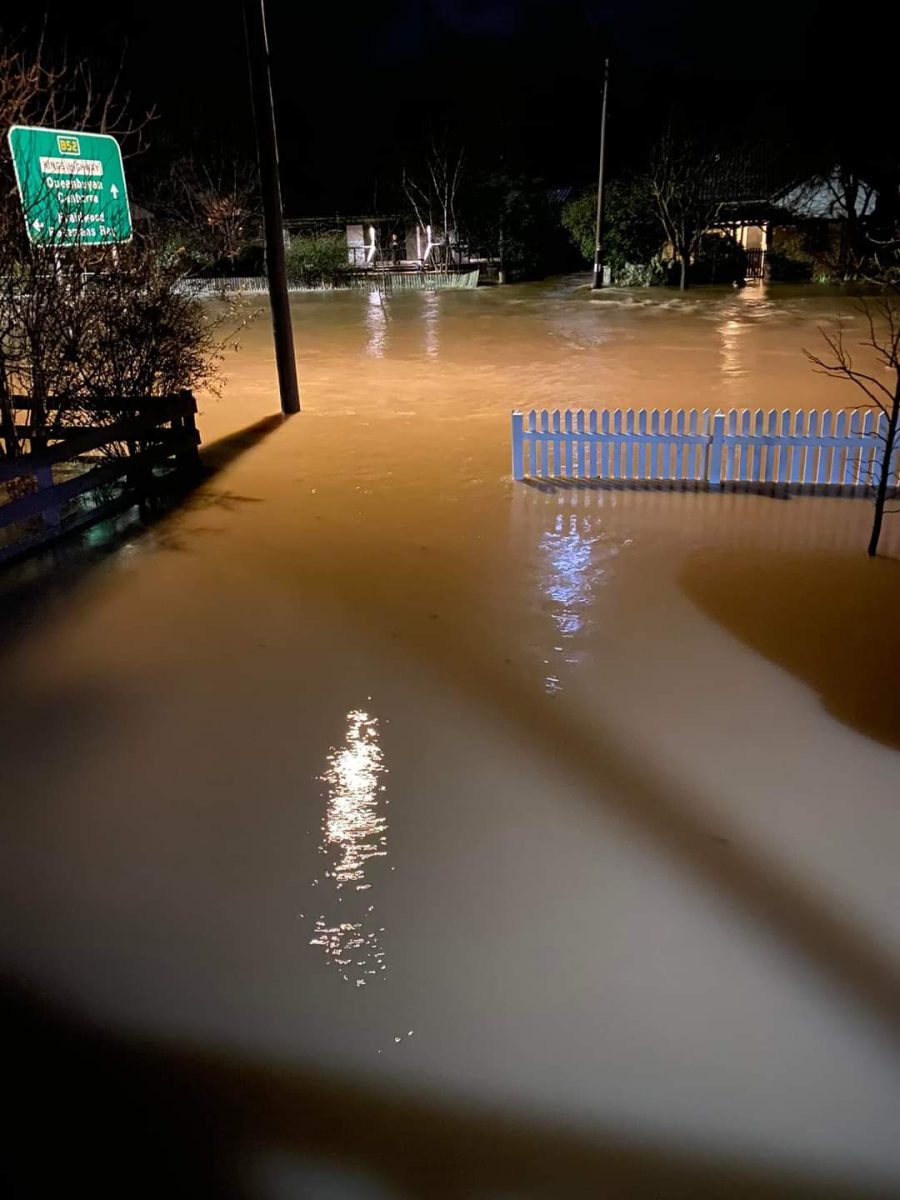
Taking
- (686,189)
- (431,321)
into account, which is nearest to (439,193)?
(686,189)

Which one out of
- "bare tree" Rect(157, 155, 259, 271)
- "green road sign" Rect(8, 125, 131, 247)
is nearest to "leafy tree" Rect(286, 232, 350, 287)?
"bare tree" Rect(157, 155, 259, 271)

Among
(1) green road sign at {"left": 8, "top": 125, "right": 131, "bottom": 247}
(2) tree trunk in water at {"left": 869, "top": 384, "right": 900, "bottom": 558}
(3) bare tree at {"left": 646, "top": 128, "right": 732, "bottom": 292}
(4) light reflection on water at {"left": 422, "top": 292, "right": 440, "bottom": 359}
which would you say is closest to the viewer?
(2) tree trunk in water at {"left": 869, "top": 384, "right": 900, "bottom": 558}

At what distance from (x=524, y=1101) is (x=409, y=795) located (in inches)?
74.7

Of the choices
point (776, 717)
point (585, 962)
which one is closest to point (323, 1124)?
point (585, 962)

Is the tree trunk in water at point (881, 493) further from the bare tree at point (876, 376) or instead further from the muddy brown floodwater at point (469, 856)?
the muddy brown floodwater at point (469, 856)

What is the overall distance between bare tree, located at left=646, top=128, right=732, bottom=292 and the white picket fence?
2417cm

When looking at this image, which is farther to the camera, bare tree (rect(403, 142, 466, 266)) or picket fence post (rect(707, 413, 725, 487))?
bare tree (rect(403, 142, 466, 266))

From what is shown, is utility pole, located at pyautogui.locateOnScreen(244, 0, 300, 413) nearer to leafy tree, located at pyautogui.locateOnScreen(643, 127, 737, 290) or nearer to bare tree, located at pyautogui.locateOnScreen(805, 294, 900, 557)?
bare tree, located at pyautogui.locateOnScreen(805, 294, 900, 557)

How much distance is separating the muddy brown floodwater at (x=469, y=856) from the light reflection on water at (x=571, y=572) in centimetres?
4

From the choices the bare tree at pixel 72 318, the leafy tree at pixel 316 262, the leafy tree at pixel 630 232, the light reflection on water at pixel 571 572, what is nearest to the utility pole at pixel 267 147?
the bare tree at pixel 72 318

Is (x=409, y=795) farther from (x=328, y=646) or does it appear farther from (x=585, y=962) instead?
(x=328, y=646)

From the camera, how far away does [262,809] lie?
4.78 m

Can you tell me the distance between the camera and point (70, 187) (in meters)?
8.52

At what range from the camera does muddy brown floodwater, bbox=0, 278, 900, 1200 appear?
3.11 metres
